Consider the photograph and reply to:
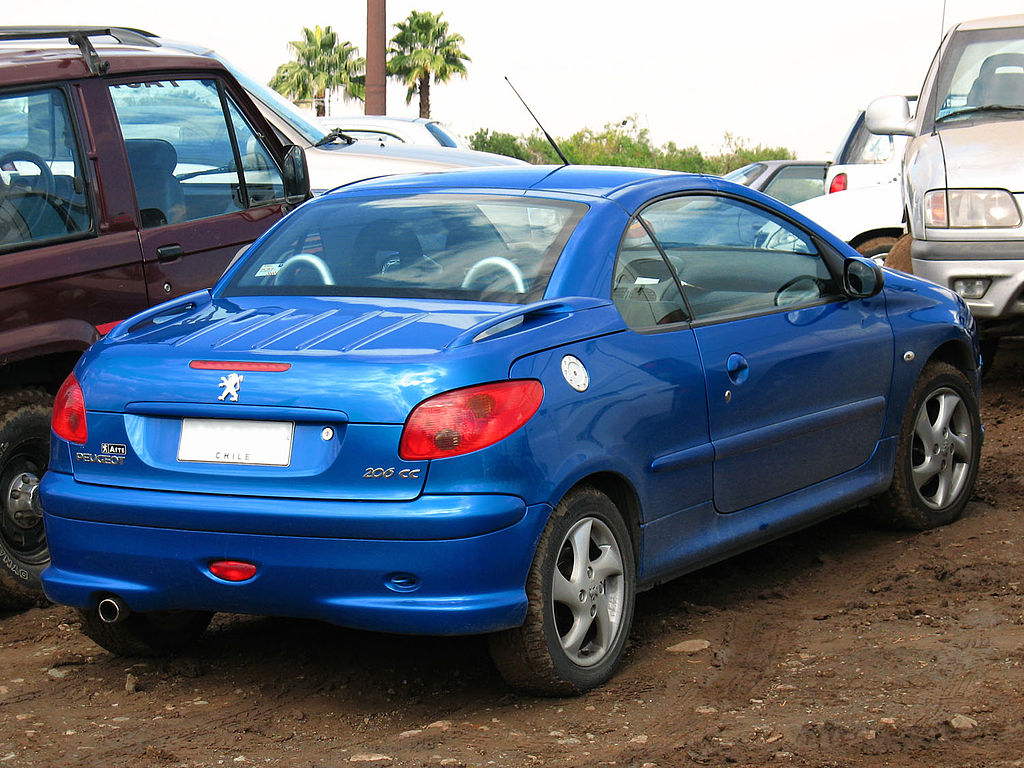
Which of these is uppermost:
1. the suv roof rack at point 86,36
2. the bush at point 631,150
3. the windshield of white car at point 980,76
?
the suv roof rack at point 86,36

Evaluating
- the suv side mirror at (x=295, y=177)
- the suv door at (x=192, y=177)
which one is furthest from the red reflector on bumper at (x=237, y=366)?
the suv side mirror at (x=295, y=177)

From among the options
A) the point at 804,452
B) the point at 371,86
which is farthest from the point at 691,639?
the point at 371,86

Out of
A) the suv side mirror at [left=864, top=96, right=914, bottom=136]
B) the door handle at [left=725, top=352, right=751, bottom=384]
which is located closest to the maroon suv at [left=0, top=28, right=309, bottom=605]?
the door handle at [left=725, top=352, right=751, bottom=384]

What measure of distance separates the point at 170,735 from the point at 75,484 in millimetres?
796

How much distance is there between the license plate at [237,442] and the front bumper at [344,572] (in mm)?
114

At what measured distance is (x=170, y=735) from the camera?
4254 millimetres

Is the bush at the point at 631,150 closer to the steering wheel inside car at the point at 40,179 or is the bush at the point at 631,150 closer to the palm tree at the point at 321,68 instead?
A: the palm tree at the point at 321,68

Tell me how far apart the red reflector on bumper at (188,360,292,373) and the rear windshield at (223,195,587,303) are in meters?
0.71

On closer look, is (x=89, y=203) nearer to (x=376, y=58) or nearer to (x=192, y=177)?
(x=192, y=177)

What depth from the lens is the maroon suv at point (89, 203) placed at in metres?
5.76

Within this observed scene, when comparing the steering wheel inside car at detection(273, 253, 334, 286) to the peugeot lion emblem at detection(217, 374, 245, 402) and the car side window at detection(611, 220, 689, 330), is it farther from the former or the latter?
the car side window at detection(611, 220, 689, 330)

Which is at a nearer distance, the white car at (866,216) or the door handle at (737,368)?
the door handle at (737,368)

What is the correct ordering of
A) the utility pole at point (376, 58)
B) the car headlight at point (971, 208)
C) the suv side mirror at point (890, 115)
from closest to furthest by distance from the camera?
the car headlight at point (971, 208)
the suv side mirror at point (890, 115)
the utility pole at point (376, 58)

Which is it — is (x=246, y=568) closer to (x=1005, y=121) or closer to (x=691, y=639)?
(x=691, y=639)
